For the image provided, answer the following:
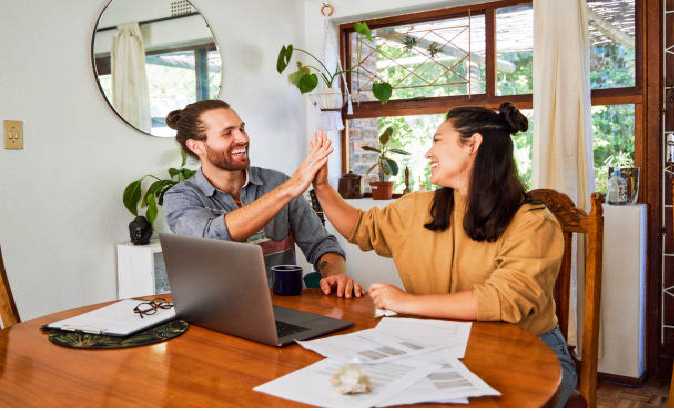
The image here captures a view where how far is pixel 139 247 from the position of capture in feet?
9.12

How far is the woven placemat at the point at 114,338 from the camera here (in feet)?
4.13

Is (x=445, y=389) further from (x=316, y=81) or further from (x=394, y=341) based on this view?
(x=316, y=81)

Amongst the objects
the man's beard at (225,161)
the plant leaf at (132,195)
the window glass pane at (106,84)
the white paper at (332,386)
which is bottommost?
the white paper at (332,386)

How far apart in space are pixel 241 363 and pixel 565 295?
963mm

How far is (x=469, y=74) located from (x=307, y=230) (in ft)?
6.08

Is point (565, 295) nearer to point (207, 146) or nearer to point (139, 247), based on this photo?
point (207, 146)

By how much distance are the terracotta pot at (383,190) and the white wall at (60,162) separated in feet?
3.81

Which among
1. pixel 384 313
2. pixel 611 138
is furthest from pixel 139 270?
pixel 611 138

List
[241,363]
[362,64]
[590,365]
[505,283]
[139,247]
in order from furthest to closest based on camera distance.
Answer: [362,64]
[139,247]
[590,365]
[505,283]
[241,363]

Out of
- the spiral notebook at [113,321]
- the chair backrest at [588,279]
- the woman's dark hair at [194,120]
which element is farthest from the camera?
the woman's dark hair at [194,120]

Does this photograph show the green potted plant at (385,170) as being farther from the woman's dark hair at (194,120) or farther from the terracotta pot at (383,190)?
the woman's dark hair at (194,120)

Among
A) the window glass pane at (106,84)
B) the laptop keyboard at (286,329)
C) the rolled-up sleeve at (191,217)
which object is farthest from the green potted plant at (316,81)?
the laptop keyboard at (286,329)

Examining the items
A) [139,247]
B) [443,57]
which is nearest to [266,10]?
[443,57]

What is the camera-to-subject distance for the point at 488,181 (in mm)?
1686
